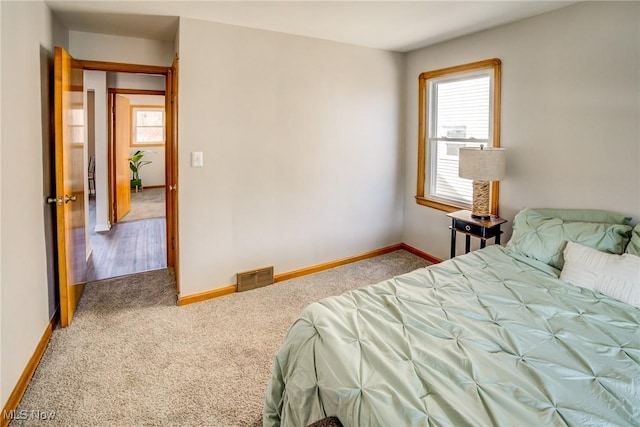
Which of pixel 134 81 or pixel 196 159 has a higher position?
pixel 134 81

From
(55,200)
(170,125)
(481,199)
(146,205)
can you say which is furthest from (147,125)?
(481,199)

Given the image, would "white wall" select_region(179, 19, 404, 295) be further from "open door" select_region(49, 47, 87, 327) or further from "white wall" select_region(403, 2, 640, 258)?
"white wall" select_region(403, 2, 640, 258)

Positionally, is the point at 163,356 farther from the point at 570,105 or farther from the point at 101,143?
the point at 101,143

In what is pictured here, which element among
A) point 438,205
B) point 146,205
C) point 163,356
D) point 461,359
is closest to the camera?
point 461,359

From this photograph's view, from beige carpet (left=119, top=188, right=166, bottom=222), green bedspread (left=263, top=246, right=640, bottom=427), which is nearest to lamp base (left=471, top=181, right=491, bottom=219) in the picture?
green bedspread (left=263, top=246, right=640, bottom=427)

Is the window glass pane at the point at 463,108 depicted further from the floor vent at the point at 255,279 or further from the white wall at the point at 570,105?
the floor vent at the point at 255,279

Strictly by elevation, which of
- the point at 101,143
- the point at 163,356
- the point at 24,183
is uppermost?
the point at 101,143

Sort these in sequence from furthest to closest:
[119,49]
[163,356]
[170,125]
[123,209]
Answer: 1. [123,209]
2. [170,125]
3. [119,49]
4. [163,356]

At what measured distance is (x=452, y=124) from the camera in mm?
3824

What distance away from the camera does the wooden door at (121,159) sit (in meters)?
5.68

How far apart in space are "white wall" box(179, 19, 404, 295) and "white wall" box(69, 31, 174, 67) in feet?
2.80

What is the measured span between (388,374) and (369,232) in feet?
9.85

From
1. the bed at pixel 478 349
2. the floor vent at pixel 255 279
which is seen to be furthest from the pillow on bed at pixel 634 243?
the floor vent at pixel 255 279

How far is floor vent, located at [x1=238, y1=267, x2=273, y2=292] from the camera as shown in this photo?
11.0 ft
